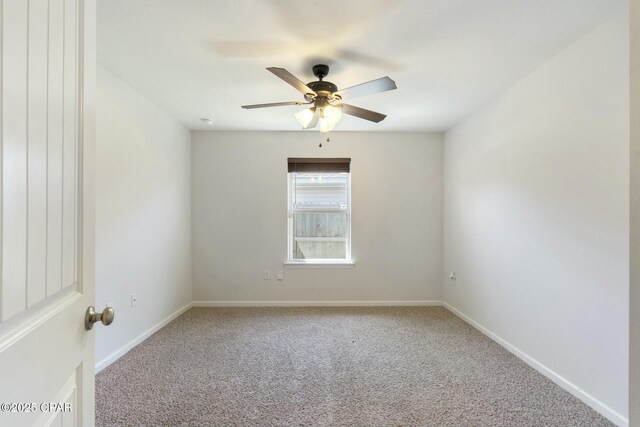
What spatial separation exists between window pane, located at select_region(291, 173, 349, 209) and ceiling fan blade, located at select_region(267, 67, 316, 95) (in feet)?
5.78

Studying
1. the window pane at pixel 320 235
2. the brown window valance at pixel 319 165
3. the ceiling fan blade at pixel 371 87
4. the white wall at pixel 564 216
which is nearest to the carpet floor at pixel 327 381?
the white wall at pixel 564 216

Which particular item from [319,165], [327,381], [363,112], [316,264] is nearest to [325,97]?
[363,112]

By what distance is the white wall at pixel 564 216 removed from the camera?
5.18 ft

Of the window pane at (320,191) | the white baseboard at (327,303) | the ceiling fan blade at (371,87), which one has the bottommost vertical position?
the white baseboard at (327,303)

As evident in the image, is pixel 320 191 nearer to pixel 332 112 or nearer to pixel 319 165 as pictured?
pixel 319 165

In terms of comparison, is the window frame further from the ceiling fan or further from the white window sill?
the ceiling fan

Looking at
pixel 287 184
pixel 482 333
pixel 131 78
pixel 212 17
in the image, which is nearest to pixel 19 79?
pixel 212 17

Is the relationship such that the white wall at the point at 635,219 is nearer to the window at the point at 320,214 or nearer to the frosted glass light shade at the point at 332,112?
the frosted glass light shade at the point at 332,112

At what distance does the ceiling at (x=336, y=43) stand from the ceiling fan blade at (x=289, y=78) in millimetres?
236

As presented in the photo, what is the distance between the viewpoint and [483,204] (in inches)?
110

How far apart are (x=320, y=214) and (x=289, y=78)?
220 centimetres

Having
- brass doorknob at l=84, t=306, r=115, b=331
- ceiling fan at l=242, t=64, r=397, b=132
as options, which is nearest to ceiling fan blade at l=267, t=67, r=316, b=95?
ceiling fan at l=242, t=64, r=397, b=132

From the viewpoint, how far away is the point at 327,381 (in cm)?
201

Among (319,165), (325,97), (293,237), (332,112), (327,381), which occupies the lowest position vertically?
(327,381)
